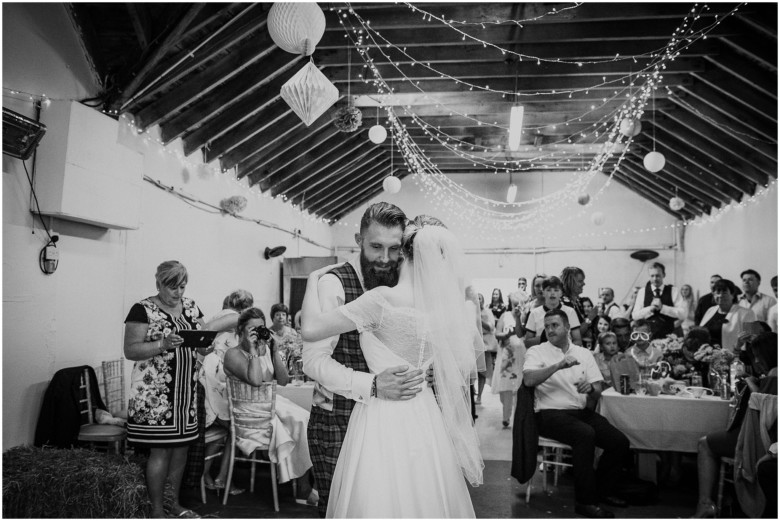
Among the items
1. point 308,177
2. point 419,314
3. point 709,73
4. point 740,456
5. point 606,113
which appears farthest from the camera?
point 308,177

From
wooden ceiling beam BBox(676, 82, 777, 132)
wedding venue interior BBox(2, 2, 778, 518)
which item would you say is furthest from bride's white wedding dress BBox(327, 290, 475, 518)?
wooden ceiling beam BBox(676, 82, 777, 132)

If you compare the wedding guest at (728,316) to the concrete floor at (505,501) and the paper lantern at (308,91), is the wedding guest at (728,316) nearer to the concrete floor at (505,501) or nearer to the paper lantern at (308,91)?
the concrete floor at (505,501)

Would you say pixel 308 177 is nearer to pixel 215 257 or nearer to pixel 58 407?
pixel 215 257

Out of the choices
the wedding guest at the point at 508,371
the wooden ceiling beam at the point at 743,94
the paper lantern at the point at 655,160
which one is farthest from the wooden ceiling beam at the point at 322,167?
the wooden ceiling beam at the point at 743,94

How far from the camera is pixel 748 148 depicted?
7.57 meters

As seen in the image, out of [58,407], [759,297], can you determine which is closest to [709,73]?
[759,297]

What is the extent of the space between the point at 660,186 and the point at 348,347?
10035 millimetres

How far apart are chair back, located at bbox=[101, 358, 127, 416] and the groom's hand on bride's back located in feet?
10.6

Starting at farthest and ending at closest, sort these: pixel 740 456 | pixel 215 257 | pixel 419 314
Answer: pixel 215 257, pixel 740 456, pixel 419 314

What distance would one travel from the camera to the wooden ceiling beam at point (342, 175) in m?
10.3

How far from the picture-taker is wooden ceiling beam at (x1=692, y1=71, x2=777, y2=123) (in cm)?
603

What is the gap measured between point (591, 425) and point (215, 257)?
4.94 meters

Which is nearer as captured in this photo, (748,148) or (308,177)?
(748,148)

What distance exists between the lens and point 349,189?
37.8 ft
